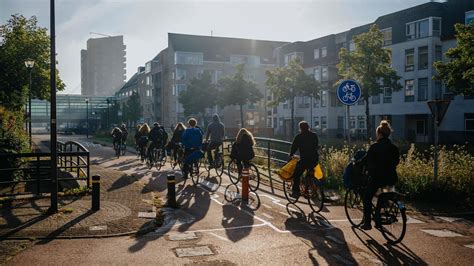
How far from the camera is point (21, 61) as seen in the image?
108ft

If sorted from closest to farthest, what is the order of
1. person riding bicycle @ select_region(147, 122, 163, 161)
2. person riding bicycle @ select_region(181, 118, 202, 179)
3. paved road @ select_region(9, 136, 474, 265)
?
paved road @ select_region(9, 136, 474, 265) → person riding bicycle @ select_region(181, 118, 202, 179) → person riding bicycle @ select_region(147, 122, 163, 161)

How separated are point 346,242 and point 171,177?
437 centimetres

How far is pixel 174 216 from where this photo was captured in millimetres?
9117

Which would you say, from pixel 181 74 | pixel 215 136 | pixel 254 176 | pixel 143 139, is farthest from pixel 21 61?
pixel 181 74

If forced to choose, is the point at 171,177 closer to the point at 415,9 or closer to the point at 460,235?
the point at 460,235

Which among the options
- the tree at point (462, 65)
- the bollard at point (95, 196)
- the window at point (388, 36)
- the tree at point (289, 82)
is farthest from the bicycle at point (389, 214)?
the window at point (388, 36)

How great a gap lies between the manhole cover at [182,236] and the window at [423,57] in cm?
3851

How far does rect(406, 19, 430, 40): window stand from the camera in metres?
40.8

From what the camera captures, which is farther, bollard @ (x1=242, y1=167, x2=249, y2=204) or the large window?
the large window

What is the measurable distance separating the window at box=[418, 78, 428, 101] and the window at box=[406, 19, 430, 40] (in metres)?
4.11

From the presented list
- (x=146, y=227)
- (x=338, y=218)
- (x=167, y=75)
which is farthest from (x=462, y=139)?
(x=167, y=75)

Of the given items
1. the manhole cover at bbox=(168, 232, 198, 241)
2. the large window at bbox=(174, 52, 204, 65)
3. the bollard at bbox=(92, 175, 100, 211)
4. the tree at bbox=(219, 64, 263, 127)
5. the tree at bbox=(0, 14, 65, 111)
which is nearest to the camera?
the manhole cover at bbox=(168, 232, 198, 241)

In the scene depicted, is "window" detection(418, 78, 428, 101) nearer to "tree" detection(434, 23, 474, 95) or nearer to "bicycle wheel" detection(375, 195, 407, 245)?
"tree" detection(434, 23, 474, 95)

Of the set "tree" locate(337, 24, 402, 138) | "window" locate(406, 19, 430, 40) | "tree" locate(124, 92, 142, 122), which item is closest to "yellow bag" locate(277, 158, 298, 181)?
"tree" locate(337, 24, 402, 138)
